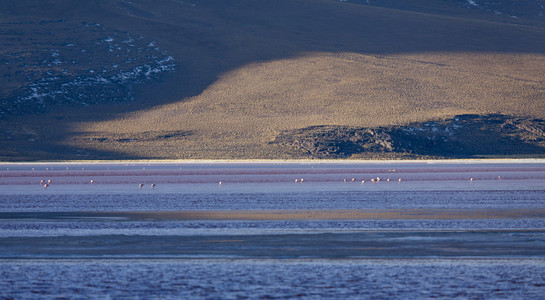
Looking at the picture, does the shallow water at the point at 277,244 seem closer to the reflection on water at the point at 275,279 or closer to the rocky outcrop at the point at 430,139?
the reflection on water at the point at 275,279

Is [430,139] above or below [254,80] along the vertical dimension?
above

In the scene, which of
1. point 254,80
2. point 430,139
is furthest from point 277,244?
point 254,80

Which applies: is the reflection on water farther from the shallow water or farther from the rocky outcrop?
the rocky outcrop

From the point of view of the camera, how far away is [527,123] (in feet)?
268

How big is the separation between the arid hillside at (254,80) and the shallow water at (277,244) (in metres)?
43.3

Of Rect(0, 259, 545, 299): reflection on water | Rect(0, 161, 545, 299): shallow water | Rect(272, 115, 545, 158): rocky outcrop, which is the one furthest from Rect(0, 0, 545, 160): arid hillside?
Rect(0, 259, 545, 299): reflection on water

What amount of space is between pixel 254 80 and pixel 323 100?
14236 millimetres

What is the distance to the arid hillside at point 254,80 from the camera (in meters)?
77.6

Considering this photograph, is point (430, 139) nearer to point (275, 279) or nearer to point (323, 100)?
point (323, 100)

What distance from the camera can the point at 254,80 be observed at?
104 m

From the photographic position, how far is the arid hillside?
77.6 meters

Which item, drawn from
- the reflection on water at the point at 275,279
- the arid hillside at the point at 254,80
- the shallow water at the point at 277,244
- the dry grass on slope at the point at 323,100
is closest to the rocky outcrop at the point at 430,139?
the arid hillside at the point at 254,80

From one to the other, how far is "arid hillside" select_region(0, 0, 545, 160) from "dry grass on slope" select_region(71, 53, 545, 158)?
30cm

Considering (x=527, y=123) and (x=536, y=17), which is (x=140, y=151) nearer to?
(x=527, y=123)
